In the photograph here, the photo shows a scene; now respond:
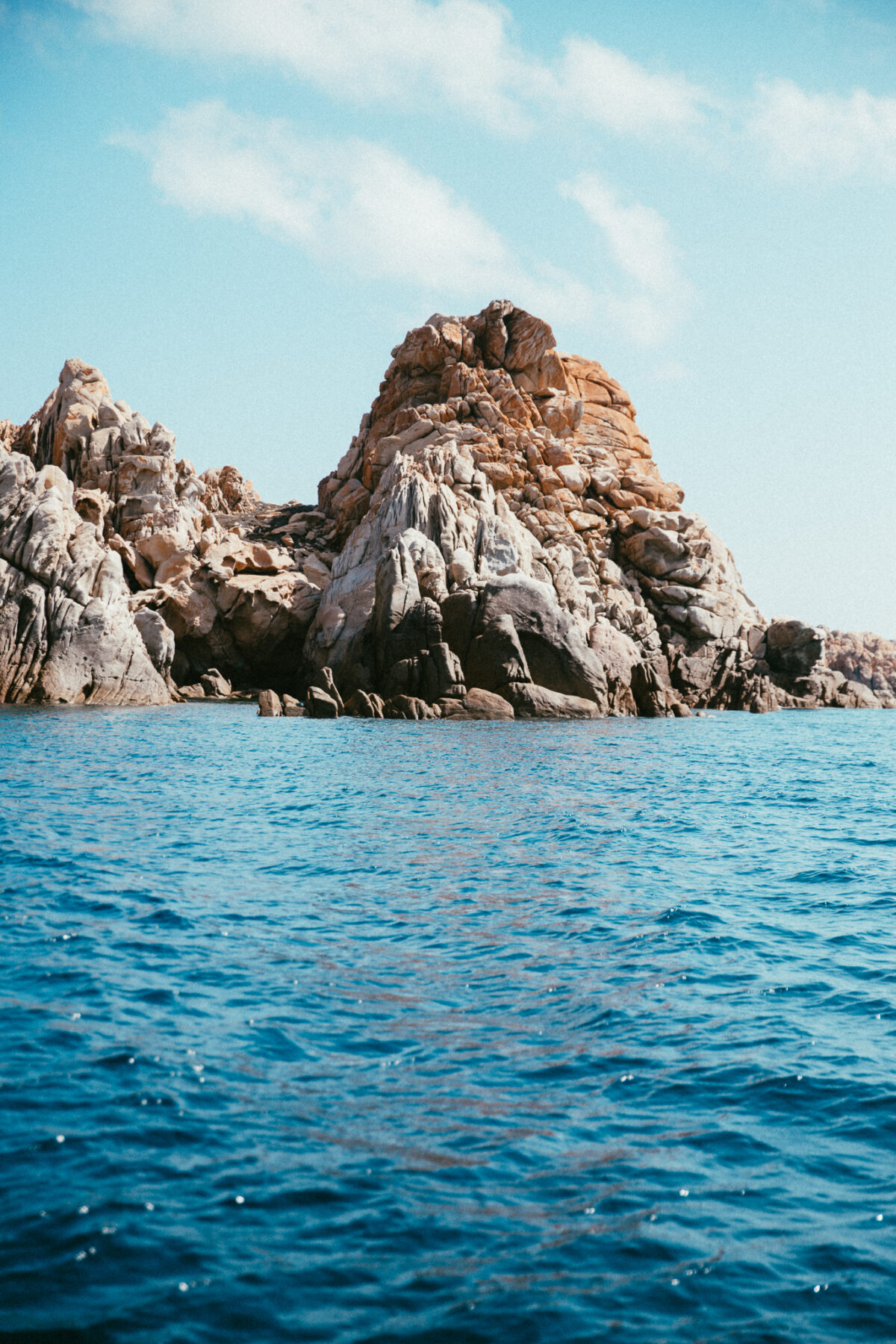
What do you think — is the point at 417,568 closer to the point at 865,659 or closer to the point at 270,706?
the point at 270,706

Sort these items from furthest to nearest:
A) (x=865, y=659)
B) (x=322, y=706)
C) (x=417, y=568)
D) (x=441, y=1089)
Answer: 1. (x=865, y=659)
2. (x=417, y=568)
3. (x=322, y=706)
4. (x=441, y=1089)

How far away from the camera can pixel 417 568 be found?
195 feet

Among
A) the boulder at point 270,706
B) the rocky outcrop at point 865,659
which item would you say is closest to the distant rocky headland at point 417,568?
the boulder at point 270,706

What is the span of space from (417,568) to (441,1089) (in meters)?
52.4

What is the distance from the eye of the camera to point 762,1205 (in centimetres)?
638

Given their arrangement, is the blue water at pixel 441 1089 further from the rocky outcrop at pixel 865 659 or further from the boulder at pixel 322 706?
the rocky outcrop at pixel 865 659

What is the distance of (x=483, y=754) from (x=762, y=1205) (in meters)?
27.6

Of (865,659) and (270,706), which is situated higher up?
(865,659)

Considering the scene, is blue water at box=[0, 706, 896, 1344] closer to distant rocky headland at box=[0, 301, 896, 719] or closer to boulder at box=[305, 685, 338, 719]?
boulder at box=[305, 685, 338, 719]

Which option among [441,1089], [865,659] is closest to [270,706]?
[441,1089]

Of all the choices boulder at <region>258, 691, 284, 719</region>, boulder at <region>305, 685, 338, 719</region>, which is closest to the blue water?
boulder at <region>258, 691, 284, 719</region>

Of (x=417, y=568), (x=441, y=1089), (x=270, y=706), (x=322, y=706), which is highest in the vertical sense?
(x=417, y=568)

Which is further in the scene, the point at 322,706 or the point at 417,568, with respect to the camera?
→ the point at 417,568

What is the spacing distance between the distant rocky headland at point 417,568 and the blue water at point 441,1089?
121ft
